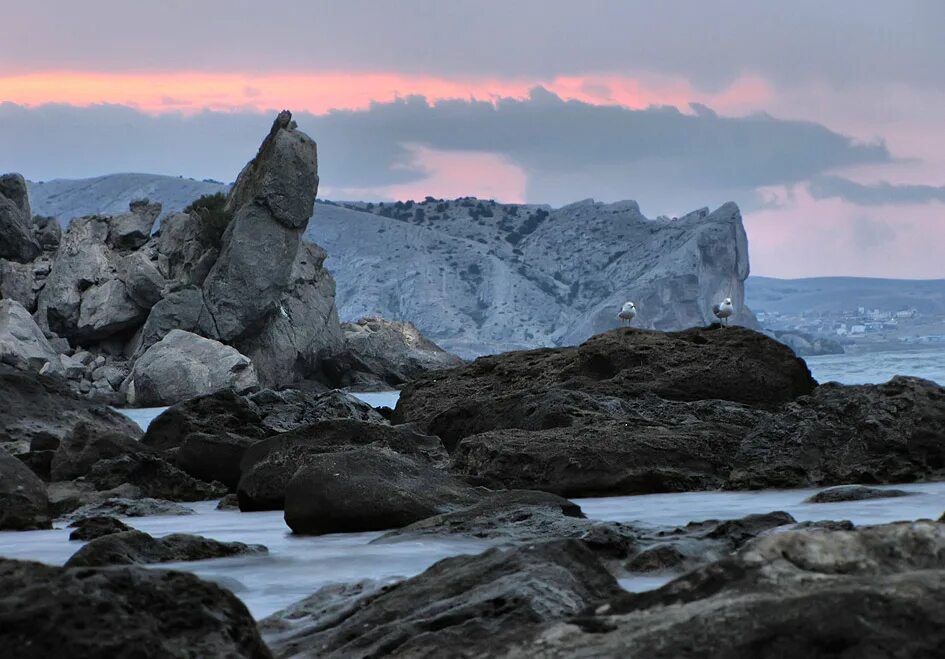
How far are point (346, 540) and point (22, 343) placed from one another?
41.5 metres

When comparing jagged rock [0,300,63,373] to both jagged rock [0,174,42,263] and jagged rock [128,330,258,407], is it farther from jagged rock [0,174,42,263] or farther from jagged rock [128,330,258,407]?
jagged rock [0,174,42,263]

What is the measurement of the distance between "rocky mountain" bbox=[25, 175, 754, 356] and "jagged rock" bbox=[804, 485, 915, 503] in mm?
118616

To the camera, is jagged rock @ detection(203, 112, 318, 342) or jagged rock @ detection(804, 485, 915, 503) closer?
Answer: jagged rock @ detection(804, 485, 915, 503)

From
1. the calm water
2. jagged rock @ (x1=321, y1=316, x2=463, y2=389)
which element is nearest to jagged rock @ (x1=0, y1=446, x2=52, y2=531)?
the calm water

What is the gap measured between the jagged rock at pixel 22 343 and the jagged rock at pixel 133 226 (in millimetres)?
10421

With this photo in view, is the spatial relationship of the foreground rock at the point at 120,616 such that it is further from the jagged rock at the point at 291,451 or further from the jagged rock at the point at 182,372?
the jagged rock at the point at 182,372

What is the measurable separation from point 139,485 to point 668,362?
600cm

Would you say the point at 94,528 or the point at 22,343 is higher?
the point at 22,343

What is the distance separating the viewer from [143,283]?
179 ft

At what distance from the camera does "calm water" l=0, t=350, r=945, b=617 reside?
7.05 m

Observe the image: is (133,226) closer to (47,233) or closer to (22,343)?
(47,233)

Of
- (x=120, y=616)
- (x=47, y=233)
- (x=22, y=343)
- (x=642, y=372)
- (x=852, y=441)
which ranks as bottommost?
(x=22, y=343)

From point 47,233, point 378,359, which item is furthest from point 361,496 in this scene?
point 47,233

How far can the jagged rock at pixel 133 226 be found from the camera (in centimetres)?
5966
